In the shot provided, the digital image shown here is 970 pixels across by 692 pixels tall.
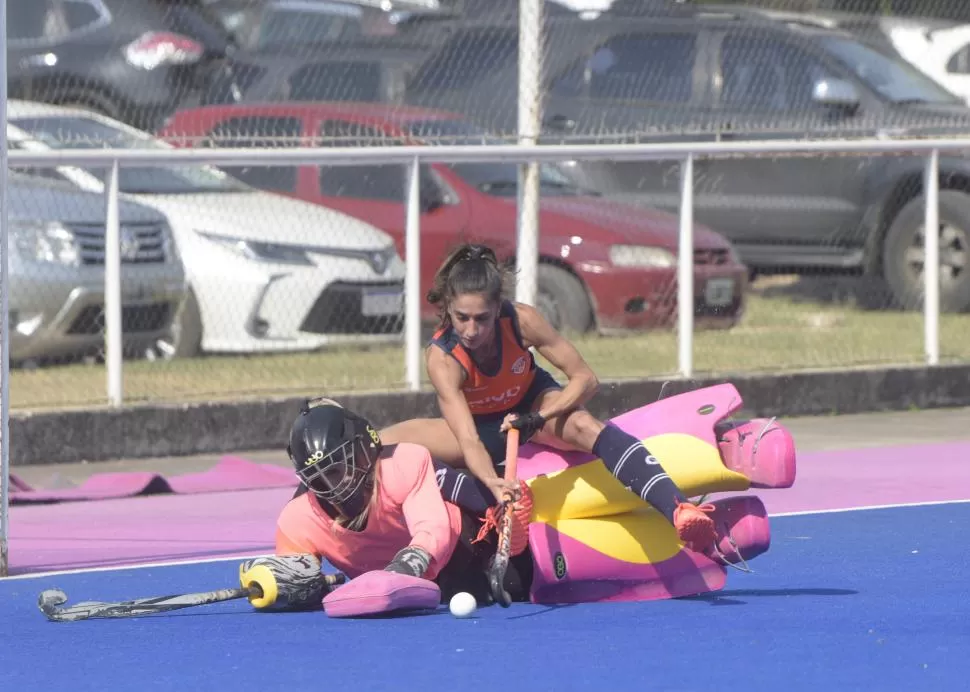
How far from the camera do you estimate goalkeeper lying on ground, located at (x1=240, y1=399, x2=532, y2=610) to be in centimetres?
646

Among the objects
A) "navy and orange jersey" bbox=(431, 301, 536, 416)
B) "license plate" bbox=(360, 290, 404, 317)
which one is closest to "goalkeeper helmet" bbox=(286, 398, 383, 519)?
"navy and orange jersey" bbox=(431, 301, 536, 416)

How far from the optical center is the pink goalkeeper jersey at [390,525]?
6.46m

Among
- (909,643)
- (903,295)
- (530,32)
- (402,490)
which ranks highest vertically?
(530,32)

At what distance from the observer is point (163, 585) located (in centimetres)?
748

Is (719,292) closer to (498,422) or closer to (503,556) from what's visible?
(498,422)

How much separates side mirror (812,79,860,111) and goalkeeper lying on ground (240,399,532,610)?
6.77m

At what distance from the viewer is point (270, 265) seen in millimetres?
A: 11633

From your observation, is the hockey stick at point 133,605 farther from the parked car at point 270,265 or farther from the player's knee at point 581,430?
the parked car at point 270,265

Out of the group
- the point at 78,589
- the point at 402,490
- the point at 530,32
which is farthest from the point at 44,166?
the point at 402,490

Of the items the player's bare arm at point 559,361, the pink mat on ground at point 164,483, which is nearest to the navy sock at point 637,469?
the player's bare arm at point 559,361

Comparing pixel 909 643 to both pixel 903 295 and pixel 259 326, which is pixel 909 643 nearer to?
pixel 259 326

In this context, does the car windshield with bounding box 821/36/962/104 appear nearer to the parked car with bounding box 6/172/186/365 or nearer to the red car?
the red car

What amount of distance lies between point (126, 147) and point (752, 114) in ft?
13.2

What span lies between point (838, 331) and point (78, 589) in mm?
6884
